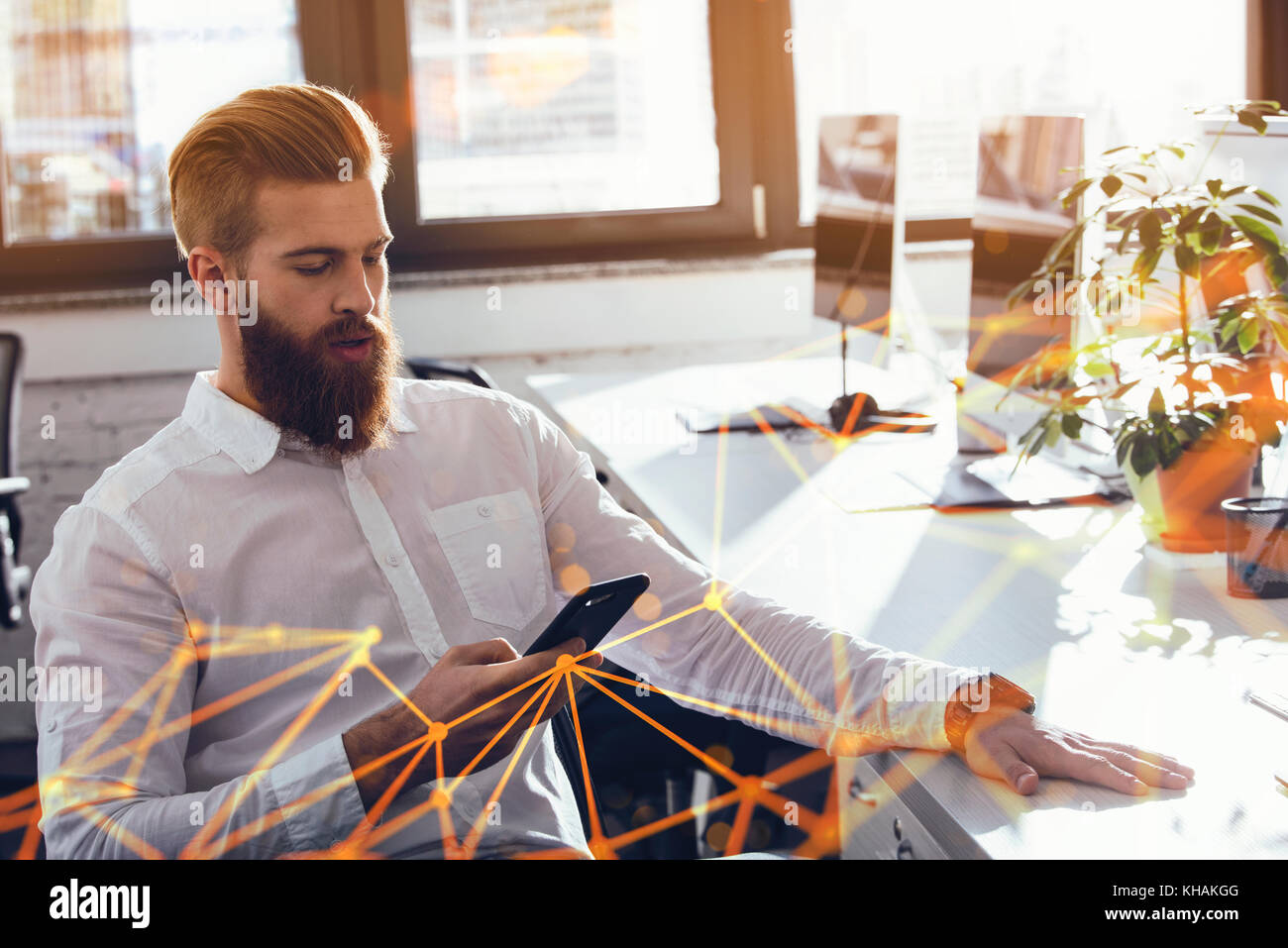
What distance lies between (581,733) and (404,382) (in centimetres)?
45

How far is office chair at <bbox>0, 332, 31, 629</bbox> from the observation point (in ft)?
8.07

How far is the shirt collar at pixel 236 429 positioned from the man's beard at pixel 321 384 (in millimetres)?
15

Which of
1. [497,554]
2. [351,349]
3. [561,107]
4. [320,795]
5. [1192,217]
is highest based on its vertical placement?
[561,107]

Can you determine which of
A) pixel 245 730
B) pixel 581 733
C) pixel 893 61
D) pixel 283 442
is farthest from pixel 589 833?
pixel 893 61

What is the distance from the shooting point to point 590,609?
0.94 metres

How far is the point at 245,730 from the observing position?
1.08 metres

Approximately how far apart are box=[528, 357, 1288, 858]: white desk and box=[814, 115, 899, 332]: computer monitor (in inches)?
13.1

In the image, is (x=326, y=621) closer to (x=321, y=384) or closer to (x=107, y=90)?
(x=321, y=384)

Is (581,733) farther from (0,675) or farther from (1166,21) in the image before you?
(1166,21)

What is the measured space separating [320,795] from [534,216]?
2.60 m

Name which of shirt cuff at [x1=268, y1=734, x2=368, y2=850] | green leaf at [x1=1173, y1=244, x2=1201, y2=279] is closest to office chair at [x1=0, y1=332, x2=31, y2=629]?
shirt cuff at [x1=268, y1=734, x2=368, y2=850]

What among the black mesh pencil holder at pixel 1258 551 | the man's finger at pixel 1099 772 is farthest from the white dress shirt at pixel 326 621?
the black mesh pencil holder at pixel 1258 551
